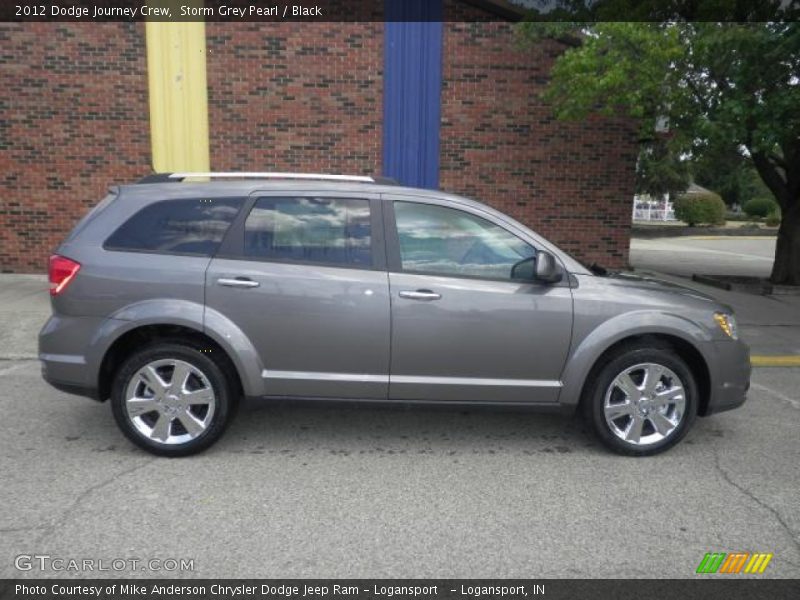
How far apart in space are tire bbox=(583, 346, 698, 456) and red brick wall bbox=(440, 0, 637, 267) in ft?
23.9

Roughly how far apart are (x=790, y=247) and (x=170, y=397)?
1146cm

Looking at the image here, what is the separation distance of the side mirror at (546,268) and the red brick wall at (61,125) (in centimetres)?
879

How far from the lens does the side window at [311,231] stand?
3.82 m

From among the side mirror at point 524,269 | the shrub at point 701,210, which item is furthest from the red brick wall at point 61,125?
the shrub at point 701,210

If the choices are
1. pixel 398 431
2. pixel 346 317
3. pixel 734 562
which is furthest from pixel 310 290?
pixel 734 562

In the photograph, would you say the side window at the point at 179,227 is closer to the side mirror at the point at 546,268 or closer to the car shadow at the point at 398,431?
the car shadow at the point at 398,431

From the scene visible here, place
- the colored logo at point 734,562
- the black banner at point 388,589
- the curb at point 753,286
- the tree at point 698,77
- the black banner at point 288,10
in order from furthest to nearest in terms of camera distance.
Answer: the curb at point 753,286 < the black banner at point 288,10 < the tree at point 698,77 < the colored logo at point 734,562 < the black banner at point 388,589

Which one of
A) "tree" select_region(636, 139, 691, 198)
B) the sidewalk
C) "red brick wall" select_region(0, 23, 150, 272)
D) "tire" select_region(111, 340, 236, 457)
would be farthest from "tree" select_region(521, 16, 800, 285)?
"tree" select_region(636, 139, 691, 198)

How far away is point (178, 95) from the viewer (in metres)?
10.2

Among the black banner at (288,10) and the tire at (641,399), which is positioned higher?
the black banner at (288,10)

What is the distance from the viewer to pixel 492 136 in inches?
419

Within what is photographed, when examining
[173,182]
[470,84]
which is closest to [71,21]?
[470,84]

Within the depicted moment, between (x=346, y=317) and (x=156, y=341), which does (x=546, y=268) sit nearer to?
(x=346, y=317)

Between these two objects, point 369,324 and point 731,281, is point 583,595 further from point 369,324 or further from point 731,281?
point 731,281
